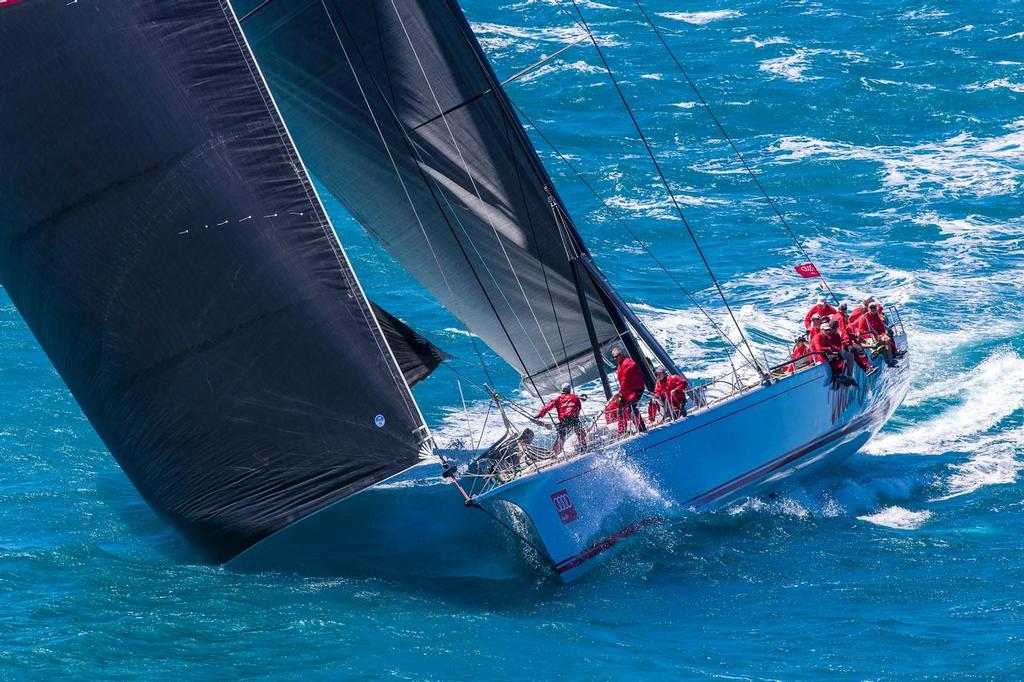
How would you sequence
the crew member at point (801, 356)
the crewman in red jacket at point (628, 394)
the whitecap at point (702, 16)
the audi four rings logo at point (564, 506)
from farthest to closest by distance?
the whitecap at point (702, 16) < the crew member at point (801, 356) < the crewman in red jacket at point (628, 394) < the audi four rings logo at point (564, 506)

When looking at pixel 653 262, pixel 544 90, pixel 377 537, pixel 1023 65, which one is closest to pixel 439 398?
pixel 377 537

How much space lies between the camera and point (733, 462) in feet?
49.3

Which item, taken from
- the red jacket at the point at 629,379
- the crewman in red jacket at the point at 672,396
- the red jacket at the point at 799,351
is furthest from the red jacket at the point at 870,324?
the red jacket at the point at 629,379

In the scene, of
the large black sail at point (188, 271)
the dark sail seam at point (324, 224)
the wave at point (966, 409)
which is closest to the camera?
the large black sail at point (188, 271)

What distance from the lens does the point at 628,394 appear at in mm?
14016

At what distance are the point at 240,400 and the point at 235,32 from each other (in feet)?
11.3

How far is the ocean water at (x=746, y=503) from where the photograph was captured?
452 inches

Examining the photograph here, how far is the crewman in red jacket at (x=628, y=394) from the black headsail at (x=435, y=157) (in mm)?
834

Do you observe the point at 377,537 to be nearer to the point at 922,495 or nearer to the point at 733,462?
the point at 733,462

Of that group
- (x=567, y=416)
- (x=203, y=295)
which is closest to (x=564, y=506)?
(x=567, y=416)

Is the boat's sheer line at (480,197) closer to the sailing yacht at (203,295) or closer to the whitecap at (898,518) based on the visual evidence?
A: the sailing yacht at (203,295)

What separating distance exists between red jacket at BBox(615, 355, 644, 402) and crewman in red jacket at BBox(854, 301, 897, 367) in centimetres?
478

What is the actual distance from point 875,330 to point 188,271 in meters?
9.80

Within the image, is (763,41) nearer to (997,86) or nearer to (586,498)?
(997,86)
